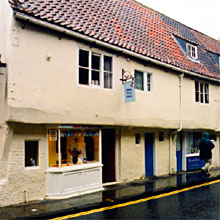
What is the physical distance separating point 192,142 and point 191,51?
5.51 metres

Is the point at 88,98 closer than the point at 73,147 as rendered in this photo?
Yes

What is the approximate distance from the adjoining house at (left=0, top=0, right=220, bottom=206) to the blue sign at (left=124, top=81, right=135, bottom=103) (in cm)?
4

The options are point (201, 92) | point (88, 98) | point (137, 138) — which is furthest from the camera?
point (201, 92)

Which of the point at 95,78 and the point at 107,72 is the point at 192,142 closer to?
the point at 107,72

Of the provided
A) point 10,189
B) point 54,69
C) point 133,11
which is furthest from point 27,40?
point 133,11

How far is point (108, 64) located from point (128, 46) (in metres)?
1.35

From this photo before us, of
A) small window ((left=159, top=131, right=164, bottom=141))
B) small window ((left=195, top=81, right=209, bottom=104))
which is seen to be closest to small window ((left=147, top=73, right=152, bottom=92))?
small window ((left=159, top=131, right=164, bottom=141))

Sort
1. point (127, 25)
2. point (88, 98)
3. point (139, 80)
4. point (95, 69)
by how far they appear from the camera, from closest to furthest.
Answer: point (88, 98)
point (95, 69)
point (139, 80)
point (127, 25)

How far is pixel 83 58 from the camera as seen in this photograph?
10.5 meters

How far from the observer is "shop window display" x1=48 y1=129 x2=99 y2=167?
9.82 m

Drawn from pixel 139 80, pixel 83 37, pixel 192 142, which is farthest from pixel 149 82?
pixel 192 142

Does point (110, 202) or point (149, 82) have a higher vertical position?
point (149, 82)

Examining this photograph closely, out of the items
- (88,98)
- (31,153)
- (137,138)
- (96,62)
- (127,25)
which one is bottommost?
(31,153)

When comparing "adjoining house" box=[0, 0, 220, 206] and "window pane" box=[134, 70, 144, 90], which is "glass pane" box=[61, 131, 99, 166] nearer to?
"adjoining house" box=[0, 0, 220, 206]
